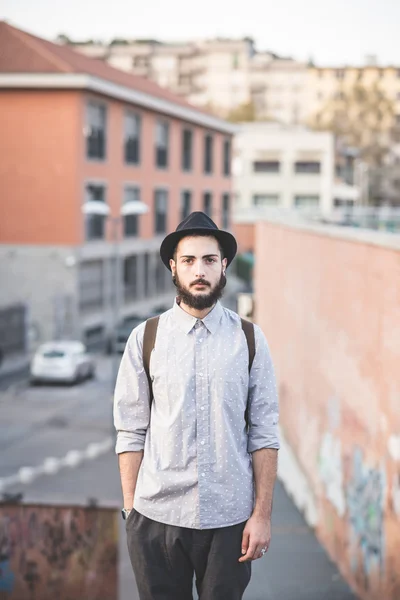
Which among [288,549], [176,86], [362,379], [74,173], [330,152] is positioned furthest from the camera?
[176,86]

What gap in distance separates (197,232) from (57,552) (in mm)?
4470

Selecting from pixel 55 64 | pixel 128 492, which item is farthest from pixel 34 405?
pixel 128 492

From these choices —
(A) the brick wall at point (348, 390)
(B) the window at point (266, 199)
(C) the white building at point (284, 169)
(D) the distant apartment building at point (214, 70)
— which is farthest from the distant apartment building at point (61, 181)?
(D) the distant apartment building at point (214, 70)

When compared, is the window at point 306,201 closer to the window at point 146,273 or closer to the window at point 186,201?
the window at point 186,201

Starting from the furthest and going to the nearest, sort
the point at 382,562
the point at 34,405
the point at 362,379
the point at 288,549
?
the point at 34,405 < the point at 288,549 < the point at 362,379 < the point at 382,562

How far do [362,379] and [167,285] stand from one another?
32884mm

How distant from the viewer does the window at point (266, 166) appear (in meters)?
64.4

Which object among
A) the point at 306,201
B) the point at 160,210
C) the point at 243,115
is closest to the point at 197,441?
the point at 160,210

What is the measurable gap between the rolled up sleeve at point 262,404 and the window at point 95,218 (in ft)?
98.5

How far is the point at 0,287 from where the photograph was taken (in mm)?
32250

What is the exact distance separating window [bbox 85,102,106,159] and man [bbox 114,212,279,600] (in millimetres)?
30165

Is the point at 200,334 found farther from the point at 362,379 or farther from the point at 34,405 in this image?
the point at 34,405

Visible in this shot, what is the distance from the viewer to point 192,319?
3.22 meters

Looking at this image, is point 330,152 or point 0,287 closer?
point 0,287
